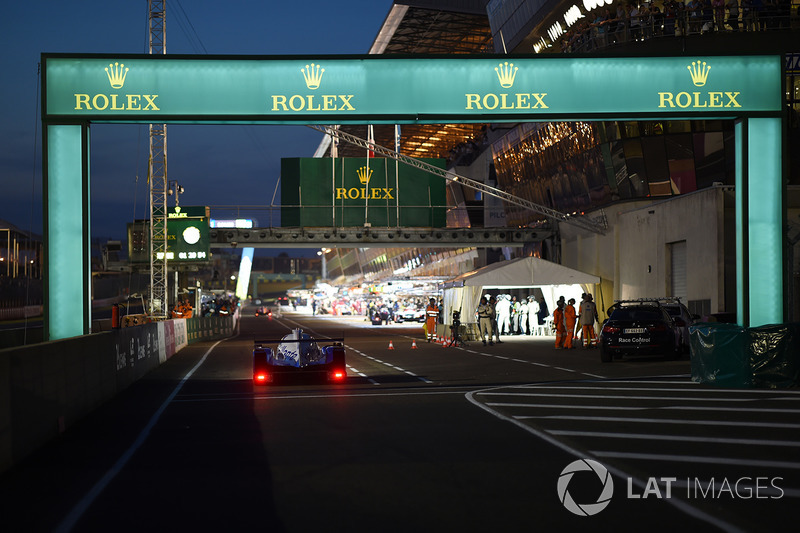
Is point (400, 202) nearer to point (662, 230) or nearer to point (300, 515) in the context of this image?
point (662, 230)

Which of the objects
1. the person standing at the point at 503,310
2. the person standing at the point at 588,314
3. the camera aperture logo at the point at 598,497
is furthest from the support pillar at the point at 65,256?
the person standing at the point at 503,310

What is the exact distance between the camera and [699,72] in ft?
57.3

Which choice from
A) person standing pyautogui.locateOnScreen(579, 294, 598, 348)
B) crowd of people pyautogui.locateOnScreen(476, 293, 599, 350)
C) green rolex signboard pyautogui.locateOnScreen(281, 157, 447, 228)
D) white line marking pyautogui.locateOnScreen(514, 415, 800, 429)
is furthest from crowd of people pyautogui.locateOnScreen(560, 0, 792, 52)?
white line marking pyautogui.locateOnScreen(514, 415, 800, 429)

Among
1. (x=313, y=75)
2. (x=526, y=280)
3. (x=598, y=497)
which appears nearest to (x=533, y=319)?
(x=526, y=280)

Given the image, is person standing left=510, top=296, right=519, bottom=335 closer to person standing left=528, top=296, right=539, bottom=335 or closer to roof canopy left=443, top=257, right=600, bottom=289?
person standing left=528, top=296, right=539, bottom=335

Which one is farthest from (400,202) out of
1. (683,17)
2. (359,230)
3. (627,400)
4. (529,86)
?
(627,400)

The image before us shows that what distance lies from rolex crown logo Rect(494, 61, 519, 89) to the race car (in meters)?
5.94

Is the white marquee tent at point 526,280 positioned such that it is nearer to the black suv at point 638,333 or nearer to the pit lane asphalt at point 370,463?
the black suv at point 638,333

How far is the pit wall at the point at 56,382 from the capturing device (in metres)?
9.70

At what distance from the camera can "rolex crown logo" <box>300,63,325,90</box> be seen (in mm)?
17266

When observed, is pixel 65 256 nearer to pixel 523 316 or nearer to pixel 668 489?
pixel 668 489

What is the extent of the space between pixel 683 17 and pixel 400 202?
15853 millimetres

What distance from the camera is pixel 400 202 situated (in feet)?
154

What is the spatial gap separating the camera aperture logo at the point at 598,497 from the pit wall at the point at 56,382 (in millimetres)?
5311
